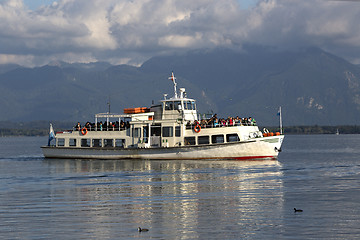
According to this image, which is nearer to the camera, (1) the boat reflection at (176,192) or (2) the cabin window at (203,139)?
(1) the boat reflection at (176,192)

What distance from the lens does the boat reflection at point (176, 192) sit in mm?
27531

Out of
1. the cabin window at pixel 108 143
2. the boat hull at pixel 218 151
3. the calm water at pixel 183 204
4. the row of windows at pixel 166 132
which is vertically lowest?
the calm water at pixel 183 204

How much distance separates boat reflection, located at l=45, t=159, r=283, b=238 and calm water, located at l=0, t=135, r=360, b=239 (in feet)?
0.16

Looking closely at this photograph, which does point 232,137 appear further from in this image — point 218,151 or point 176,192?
point 176,192

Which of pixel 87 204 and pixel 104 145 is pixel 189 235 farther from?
pixel 104 145

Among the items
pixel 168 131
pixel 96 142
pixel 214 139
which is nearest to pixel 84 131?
pixel 96 142

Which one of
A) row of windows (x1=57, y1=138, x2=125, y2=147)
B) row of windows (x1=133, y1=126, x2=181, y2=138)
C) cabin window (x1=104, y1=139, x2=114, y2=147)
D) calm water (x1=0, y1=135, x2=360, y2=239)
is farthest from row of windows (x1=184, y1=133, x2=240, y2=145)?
cabin window (x1=104, y1=139, x2=114, y2=147)

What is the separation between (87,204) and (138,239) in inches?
380

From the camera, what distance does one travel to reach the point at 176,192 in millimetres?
37031

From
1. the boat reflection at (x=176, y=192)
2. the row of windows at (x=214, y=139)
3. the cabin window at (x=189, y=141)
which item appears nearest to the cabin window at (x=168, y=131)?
the cabin window at (x=189, y=141)

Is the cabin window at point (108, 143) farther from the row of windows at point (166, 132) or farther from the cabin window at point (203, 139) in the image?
the cabin window at point (203, 139)

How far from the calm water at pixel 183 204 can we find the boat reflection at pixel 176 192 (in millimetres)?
50

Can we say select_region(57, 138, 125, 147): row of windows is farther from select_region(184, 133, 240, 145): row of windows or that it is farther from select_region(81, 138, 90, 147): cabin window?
select_region(184, 133, 240, 145): row of windows

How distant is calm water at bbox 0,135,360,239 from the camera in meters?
24.8
